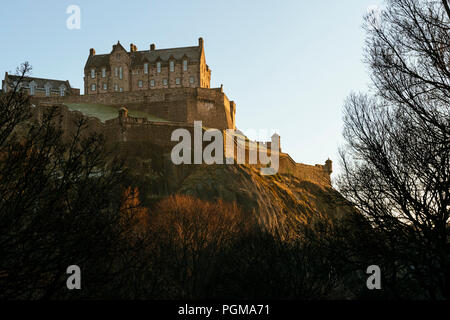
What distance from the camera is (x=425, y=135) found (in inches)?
525

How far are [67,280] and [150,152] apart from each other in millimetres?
48435

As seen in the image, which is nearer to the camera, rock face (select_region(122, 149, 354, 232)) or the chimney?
rock face (select_region(122, 149, 354, 232))

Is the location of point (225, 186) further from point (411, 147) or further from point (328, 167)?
point (411, 147)

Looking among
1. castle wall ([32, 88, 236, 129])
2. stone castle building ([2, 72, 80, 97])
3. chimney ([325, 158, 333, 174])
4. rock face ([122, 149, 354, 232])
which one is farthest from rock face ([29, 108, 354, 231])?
stone castle building ([2, 72, 80, 97])

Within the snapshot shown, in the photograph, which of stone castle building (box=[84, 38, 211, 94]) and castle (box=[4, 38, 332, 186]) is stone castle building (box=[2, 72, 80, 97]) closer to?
castle (box=[4, 38, 332, 186])

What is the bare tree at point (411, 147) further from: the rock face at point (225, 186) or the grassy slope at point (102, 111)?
the grassy slope at point (102, 111)

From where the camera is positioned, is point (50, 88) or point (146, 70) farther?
point (50, 88)

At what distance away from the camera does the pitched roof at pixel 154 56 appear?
88.9 m

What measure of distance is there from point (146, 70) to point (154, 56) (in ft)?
12.0

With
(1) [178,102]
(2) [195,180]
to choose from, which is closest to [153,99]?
(1) [178,102]

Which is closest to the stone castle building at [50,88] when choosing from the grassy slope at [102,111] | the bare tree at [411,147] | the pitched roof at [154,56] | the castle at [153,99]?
the castle at [153,99]

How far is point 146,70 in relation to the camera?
289 feet

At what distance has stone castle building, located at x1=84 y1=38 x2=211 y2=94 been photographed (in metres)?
87.1

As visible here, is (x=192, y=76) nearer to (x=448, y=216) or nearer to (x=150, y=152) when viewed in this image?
(x=150, y=152)
